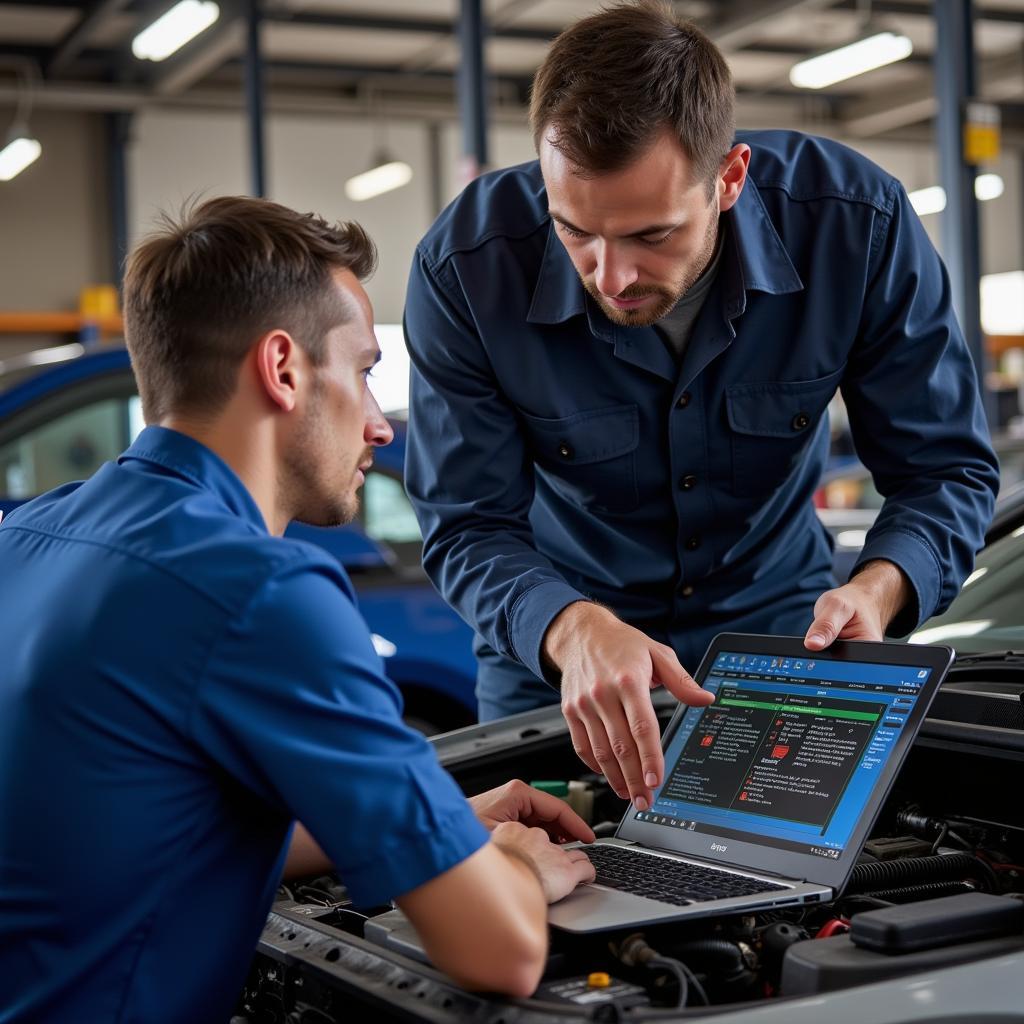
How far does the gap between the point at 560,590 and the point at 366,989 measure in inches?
23.9

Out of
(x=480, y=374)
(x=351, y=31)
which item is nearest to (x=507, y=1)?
(x=351, y=31)

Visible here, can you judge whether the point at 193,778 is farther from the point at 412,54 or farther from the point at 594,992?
the point at 412,54

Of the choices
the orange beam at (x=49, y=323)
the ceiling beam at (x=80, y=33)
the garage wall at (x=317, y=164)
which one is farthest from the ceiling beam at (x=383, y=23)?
the orange beam at (x=49, y=323)

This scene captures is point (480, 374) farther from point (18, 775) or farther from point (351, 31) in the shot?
point (351, 31)

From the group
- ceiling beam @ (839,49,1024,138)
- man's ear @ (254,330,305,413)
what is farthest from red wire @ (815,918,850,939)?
ceiling beam @ (839,49,1024,138)

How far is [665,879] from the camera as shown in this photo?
1527 millimetres

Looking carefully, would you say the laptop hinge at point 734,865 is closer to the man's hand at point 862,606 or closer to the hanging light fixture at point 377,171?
the man's hand at point 862,606

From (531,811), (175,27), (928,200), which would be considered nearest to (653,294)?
(531,811)

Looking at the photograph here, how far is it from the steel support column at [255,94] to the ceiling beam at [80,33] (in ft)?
4.04

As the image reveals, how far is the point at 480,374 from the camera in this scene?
2119mm

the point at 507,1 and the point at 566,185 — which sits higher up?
the point at 507,1

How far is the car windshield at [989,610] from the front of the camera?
2188mm

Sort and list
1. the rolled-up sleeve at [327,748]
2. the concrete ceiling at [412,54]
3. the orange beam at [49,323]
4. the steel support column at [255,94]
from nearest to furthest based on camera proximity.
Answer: the rolled-up sleeve at [327,748], the steel support column at [255,94], the concrete ceiling at [412,54], the orange beam at [49,323]

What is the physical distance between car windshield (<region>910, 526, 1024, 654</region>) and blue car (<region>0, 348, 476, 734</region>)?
207 centimetres
